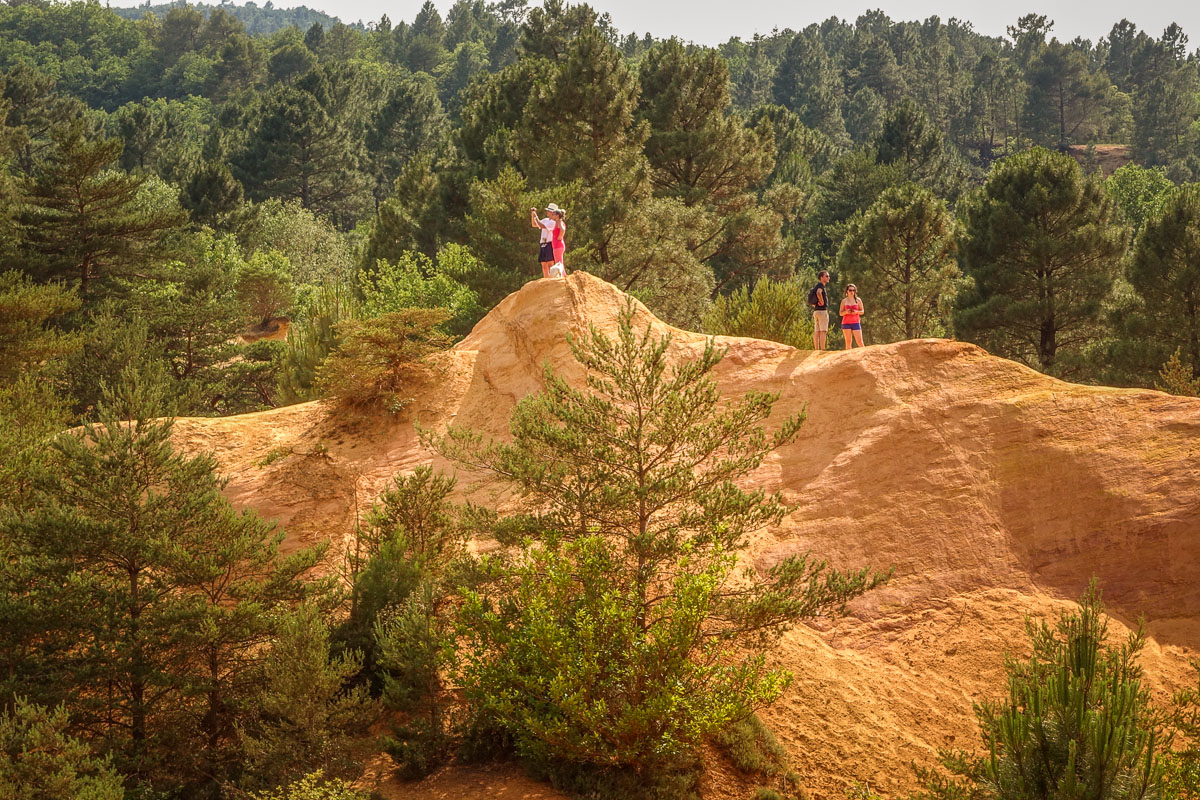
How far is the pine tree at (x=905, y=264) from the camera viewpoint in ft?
130

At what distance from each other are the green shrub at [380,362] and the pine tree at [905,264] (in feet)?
73.5

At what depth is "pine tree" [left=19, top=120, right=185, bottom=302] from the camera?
3228 cm

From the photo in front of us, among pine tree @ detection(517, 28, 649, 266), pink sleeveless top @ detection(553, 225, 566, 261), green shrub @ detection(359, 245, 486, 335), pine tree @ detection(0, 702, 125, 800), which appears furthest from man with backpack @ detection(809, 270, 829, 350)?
pine tree @ detection(0, 702, 125, 800)

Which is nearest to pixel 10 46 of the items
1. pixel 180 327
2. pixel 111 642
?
pixel 180 327

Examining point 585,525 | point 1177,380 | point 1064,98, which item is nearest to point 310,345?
point 585,525

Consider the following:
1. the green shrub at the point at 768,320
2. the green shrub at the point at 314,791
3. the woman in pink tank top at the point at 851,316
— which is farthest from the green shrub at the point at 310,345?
the green shrub at the point at 314,791

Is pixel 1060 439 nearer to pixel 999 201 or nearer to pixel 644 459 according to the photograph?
pixel 644 459

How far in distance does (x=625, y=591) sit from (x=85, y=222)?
82.9 feet

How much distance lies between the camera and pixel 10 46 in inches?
4692

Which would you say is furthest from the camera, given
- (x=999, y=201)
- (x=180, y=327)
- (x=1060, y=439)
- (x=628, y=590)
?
(x=999, y=201)

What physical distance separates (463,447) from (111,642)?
5732mm

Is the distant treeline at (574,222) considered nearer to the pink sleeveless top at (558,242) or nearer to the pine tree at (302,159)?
the pine tree at (302,159)

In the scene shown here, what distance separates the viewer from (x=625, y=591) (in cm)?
1528

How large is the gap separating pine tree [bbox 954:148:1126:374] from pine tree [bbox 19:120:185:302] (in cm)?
2651
